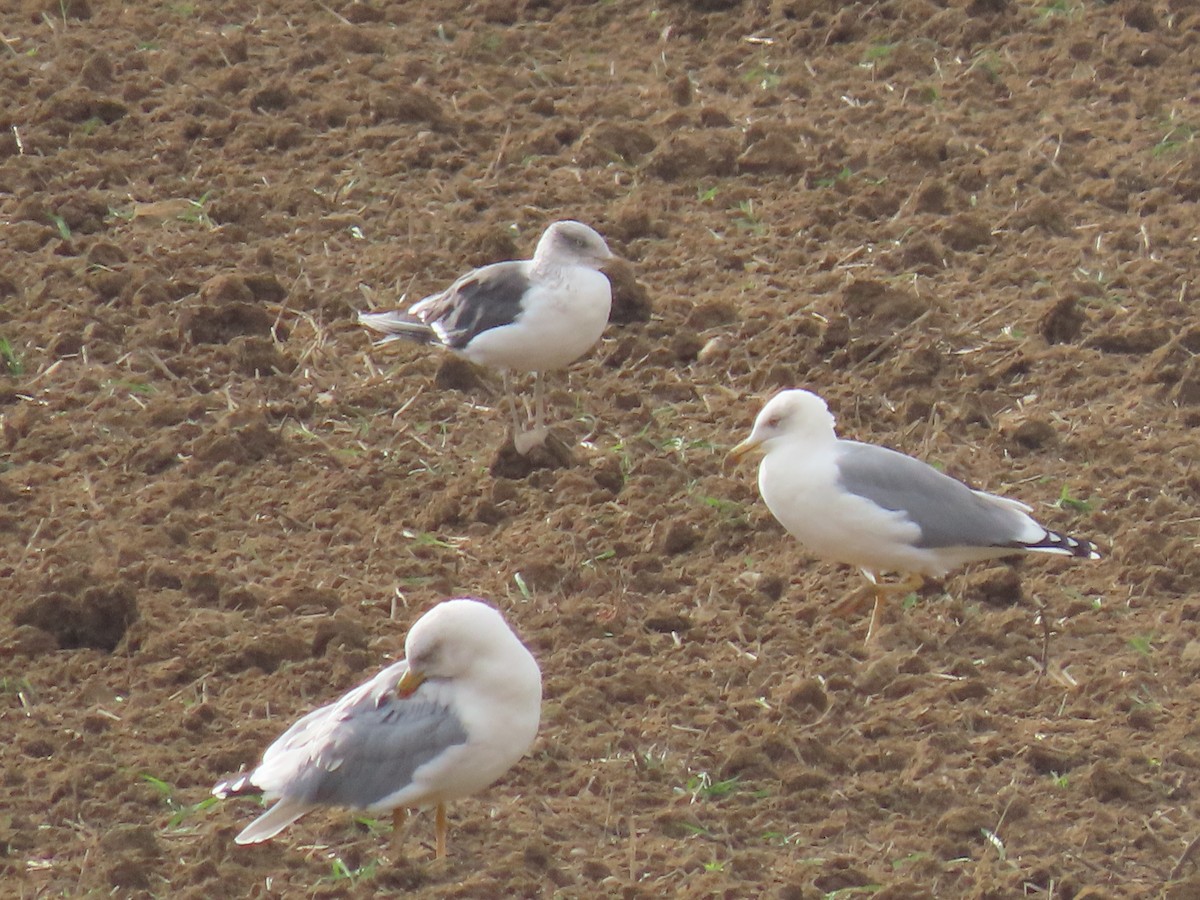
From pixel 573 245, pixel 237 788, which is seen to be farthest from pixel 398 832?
pixel 573 245

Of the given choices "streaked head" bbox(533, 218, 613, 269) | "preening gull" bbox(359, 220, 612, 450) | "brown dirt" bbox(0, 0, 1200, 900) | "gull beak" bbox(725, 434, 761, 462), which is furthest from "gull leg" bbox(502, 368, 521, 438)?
"gull beak" bbox(725, 434, 761, 462)

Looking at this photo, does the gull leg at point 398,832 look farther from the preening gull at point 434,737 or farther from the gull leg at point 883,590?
the gull leg at point 883,590

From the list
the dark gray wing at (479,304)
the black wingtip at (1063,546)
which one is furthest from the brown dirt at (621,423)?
the dark gray wing at (479,304)

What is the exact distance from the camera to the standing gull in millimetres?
6320

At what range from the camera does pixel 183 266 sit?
340 inches

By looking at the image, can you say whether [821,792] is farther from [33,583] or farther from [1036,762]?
[33,583]

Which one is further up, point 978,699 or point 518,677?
point 518,677

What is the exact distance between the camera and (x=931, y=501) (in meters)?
6.36

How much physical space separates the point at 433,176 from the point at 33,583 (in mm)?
3589

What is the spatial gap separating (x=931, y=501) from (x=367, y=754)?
2157 mm

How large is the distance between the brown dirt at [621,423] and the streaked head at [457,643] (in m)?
0.50

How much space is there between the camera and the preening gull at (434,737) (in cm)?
509

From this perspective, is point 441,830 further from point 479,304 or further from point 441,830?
point 479,304


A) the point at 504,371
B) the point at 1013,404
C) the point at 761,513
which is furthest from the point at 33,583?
the point at 1013,404
